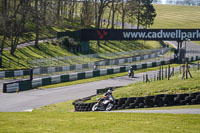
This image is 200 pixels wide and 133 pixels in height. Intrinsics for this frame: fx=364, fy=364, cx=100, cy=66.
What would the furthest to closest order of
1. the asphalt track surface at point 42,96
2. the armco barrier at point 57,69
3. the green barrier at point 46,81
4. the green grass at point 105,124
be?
the armco barrier at point 57,69 → the green barrier at point 46,81 → the asphalt track surface at point 42,96 → the green grass at point 105,124

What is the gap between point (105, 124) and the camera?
1199 cm

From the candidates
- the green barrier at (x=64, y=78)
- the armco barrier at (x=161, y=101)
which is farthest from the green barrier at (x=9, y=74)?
the armco barrier at (x=161, y=101)

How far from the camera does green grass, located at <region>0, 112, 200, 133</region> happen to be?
36.2 ft

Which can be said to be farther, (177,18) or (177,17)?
(177,17)

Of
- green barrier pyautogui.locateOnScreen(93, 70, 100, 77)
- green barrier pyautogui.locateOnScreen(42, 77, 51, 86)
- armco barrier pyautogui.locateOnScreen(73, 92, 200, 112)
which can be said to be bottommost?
green barrier pyautogui.locateOnScreen(93, 70, 100, 77)

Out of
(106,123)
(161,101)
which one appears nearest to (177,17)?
(161,101)

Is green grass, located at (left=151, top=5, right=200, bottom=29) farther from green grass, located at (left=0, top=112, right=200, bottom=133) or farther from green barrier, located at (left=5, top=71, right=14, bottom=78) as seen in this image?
green grass, located at (left=0, top=112, right=200, bottom=133)

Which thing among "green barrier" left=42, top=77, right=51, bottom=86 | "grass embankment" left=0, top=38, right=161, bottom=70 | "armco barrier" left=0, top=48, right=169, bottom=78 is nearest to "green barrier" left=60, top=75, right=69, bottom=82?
"armco barrier" left=0, top=48, right=169, bottom=78

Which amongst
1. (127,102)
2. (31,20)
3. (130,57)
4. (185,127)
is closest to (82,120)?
(185,127)

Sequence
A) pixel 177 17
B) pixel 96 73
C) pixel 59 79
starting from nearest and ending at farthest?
pixel 59 79, pixel 96 73, pixel 177 17

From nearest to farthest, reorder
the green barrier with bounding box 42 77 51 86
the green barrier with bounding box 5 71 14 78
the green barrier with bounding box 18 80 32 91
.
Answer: the green barrier with bounding box 18 80 32 91 → the green barrier with bounding box 42 77 51 86 → the green barrier with bounding box 5 71 14 78

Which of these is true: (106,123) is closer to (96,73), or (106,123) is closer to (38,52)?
(96,73)

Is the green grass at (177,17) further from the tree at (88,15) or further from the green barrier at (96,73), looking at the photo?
the green barrier at (96,73)

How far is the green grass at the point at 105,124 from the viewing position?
435 inches
